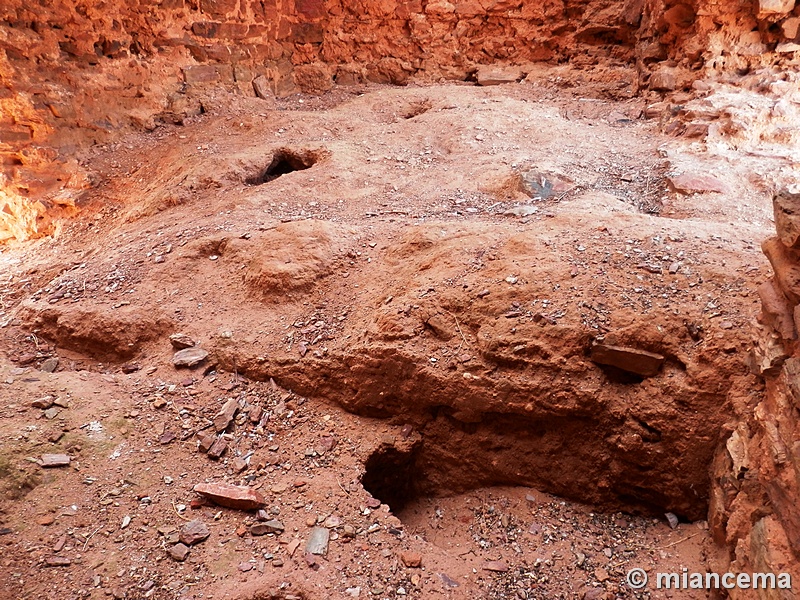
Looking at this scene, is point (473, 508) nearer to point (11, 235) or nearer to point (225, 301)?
point (225, 301)

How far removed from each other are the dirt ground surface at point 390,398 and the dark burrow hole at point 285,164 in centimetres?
82

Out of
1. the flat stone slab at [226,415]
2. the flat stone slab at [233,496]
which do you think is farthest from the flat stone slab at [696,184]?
the flat stone slab at [233,496]

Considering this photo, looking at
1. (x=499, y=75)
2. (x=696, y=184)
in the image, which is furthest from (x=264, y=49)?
(x=696, y=184)

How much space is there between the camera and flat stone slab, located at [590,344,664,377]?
2.26 m

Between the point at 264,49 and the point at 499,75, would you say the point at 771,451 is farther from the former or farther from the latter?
the point at 264,49

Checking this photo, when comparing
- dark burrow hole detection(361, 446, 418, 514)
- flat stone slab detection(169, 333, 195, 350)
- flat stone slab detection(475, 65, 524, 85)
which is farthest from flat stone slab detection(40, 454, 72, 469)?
flat stone slab detection(475, 65, 524, 85)

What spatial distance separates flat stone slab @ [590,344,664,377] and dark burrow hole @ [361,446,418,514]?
84cm

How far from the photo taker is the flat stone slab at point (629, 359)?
2.26 metres

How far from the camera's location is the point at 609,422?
7.64 ft

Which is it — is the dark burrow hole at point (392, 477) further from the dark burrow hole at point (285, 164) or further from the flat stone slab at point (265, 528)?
the dark burrow hole at point (285, 164)

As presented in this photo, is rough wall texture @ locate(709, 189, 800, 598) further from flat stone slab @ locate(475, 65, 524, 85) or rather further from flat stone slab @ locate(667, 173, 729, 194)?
flat stone slab @ locate(475, 65, 524, 85)

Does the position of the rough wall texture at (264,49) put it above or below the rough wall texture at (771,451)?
above

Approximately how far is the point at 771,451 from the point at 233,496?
1.73 m

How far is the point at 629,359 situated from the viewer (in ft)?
7.46
